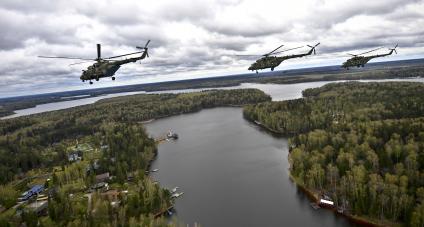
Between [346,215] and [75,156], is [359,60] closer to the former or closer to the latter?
[346,215]

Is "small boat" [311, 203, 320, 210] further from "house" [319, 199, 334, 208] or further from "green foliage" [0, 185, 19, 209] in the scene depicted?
"green foliage" [0, 185, 19, 209]

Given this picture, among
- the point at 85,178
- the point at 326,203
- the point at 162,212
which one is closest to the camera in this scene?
the point at 326,203

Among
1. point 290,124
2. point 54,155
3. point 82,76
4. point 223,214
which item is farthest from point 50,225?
point 290,124

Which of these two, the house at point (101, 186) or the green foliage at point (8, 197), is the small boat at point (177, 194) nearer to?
the house at point (101, 186)

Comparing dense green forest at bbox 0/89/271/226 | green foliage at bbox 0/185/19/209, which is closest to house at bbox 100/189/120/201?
dense green forest at bbox 0/89/271/226

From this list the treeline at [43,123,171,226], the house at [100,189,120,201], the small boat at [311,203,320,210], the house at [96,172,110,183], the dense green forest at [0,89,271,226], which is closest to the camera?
the treeline at [43,123,171,226]

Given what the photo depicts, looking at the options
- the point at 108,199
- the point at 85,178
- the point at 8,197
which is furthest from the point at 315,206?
the point at 8,197

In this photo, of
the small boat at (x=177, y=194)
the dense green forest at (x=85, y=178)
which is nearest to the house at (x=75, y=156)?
the dense green forest at (x=85, y=178)

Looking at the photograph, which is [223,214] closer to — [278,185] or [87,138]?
[278,185]
